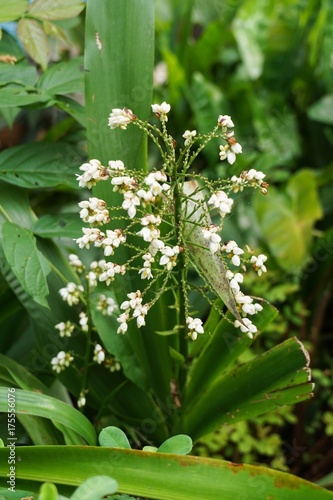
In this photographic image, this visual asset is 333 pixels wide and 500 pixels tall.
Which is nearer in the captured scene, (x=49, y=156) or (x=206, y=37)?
(x=49, y=156)

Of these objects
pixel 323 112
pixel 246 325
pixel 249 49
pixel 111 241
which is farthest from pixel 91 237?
pixel 249 49

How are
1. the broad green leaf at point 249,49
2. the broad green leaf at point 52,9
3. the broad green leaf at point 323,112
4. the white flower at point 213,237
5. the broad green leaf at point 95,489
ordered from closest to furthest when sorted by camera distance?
the broad green leaf at point 95,489, the white flower at point 213,237, the broad green leaf at point 52,9, the broad green leaf at point 323,112, the broad green leaf at point 249,49

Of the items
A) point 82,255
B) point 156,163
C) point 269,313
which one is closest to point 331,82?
point 156,163

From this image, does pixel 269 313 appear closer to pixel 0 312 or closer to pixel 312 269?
pixel 0 312

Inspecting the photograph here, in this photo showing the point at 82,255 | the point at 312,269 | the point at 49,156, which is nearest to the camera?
the point at 49,156

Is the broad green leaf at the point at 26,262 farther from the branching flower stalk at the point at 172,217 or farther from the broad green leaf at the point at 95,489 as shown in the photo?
the broad green leaf at the point at 95,489

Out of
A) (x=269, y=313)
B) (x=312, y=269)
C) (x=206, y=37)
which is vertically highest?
(x=206, y=37)

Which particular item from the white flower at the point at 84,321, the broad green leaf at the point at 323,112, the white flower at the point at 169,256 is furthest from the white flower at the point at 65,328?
the broad green leaf at the point at 323,112

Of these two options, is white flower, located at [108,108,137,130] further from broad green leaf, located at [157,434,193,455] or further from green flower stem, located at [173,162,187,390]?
broad green leaf, located at [157,434,193,455]
